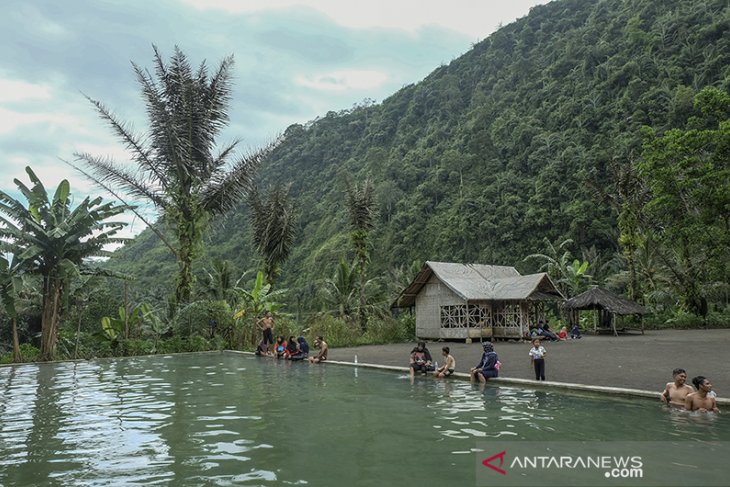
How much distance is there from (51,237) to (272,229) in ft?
44.2

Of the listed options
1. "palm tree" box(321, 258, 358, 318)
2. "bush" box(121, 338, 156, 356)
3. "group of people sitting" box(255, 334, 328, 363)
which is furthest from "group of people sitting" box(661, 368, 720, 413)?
"palm tree" box(321, 258, 358, 318)

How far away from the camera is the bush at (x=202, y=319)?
979 inches

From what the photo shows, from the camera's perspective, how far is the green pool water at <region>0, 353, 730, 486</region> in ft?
20.2

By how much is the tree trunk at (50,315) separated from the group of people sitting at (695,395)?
20782 mm

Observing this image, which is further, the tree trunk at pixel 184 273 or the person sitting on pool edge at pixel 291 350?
the tree trunk at pixel 184 273

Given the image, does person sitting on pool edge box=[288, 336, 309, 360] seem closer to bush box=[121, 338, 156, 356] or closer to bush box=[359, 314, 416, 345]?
bush box=[359, 314, 416, 345]

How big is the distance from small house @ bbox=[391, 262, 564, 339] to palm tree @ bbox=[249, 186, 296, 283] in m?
7.56

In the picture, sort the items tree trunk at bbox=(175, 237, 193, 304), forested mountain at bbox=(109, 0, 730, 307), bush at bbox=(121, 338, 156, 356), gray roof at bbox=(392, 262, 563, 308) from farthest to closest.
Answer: forested mountain at bbox=(109, 0, 730, 307), gray roof at bbox=(392, 262, 563, 308), tree trunk at bbox=(175, 237, 193, 304), bush at bbox=(121, 338, 156, 356)

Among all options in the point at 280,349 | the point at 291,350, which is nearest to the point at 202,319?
the point at 280,349

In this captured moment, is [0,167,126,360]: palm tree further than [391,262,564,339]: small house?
No

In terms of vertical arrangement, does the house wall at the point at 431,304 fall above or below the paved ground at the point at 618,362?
above

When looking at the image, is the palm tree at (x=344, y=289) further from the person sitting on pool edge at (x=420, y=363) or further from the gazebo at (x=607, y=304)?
the person sitting on pool edge at (x=420, y=363)

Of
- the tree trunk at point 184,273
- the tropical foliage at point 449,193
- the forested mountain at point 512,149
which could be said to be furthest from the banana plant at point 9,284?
the forested mountain at point 512,149

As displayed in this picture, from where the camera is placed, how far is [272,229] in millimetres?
31828
